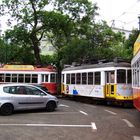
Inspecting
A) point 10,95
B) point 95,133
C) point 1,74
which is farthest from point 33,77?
point 95,133

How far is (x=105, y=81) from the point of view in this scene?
90.2ft

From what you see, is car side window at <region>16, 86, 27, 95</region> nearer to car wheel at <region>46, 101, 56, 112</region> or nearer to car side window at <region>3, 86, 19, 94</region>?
car side window at <region>3, 86, 19, 94</region>

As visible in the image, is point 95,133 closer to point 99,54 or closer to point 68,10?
point 99,54

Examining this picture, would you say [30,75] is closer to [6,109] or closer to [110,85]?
[110,85]

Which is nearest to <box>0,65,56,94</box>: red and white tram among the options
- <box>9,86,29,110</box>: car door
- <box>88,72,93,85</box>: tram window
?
<box>88,72,93,85</box>: tram window

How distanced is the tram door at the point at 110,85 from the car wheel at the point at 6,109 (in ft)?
26.7

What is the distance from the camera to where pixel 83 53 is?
1745 inches

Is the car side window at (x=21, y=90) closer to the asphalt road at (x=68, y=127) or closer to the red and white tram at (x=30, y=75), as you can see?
the asphalt road at (x=68, y=127)

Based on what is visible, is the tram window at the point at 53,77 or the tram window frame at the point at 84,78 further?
the tram window at the point at 53,77

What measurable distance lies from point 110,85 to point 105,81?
0.74 metres

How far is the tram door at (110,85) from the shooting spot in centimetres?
2648

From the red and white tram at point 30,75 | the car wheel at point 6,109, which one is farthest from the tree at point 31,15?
the car wheel at point 6,109

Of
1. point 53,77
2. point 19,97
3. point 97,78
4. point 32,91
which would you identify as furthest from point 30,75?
point 19,97

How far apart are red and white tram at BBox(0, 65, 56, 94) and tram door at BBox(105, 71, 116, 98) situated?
618 inches
